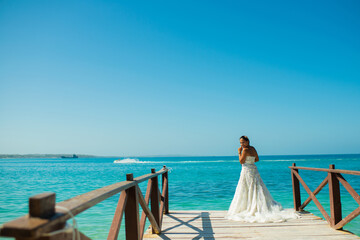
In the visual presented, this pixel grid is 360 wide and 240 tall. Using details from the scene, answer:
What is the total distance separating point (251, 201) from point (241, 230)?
4.39 feet

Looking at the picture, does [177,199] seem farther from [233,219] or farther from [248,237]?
[248,237]

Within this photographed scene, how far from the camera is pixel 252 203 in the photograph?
20.6 feet

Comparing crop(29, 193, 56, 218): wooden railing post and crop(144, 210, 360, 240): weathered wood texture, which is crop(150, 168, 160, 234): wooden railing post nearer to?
crop(144, 210, 360, 240): weathered wood texture

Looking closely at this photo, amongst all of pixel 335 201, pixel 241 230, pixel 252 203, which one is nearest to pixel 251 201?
pixel 252 203

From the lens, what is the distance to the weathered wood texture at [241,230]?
474 centimetres

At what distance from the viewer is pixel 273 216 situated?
19.2 feet

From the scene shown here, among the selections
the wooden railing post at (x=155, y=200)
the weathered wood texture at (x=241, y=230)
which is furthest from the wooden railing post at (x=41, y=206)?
the wooden railing post at (x=155, y=200)

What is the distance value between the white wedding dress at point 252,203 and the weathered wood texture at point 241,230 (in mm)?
259

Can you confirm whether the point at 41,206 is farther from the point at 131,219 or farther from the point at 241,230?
the point at 241,230

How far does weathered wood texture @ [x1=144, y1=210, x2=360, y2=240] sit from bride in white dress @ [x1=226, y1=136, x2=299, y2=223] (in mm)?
256

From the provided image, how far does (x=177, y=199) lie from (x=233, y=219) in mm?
7688

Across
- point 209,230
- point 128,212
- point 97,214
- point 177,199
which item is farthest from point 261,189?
point 177,199

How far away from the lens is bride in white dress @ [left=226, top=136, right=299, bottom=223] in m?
5.98

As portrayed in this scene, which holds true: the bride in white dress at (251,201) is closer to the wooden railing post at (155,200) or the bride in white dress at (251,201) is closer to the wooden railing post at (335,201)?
the wooden railing post at (335,201)
